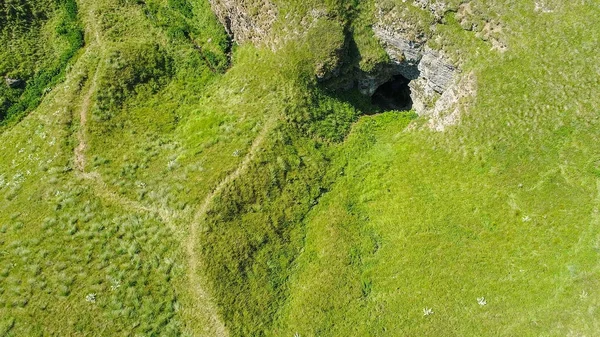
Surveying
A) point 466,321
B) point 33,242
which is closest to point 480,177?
point 466,321

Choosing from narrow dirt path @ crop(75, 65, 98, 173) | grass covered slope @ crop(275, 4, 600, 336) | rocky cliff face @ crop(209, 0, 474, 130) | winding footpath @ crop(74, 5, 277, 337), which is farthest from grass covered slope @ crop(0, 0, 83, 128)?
grass covered slope @ crop(275, 4, 600, 336)

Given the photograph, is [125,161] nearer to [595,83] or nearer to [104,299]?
[104,299]

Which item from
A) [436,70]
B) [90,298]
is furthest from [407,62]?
[90,298]

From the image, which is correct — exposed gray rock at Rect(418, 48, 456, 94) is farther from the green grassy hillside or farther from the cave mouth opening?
the cave mouth opening

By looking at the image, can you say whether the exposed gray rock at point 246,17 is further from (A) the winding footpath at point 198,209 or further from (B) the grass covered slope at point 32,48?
(B) the grass covered slope at point 32,48

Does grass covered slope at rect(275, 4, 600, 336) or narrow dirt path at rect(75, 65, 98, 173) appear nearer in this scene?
grass covered slope at rect(275, 4, 600, 336)
